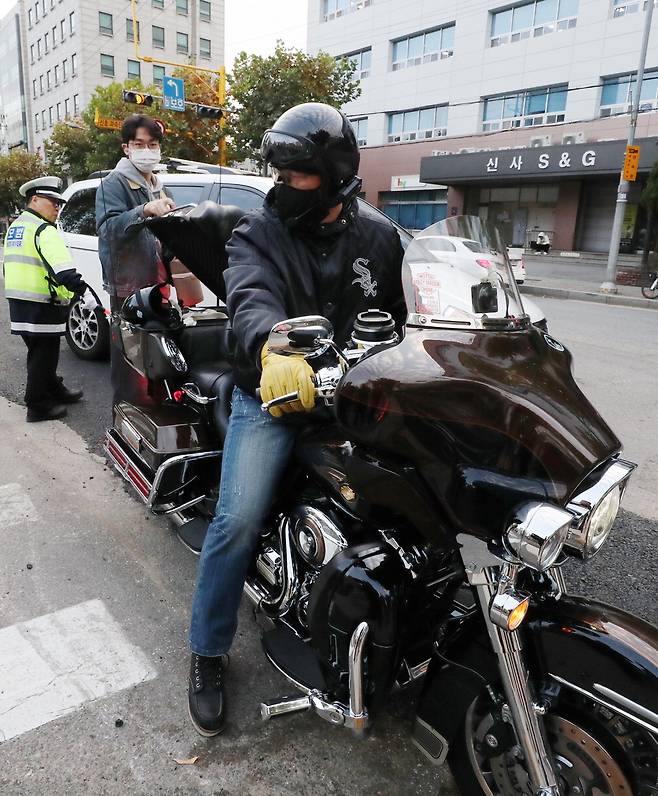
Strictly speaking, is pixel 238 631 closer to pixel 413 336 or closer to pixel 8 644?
pixel 8 644

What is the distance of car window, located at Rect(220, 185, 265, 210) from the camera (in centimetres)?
609

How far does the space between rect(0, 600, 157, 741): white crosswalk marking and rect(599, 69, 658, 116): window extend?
2975 cm

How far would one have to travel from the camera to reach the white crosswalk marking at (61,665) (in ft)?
7.66

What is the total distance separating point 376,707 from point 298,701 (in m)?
0.35

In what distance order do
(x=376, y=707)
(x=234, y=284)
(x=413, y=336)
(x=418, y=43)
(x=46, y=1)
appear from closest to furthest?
(x=413, y=336) → (x=376, y=707) → (x=234, y=284) → (x=418, y=43) → (x=46, y=1)

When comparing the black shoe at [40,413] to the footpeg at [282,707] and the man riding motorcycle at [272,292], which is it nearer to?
the man riding motorcycle at [272,292]

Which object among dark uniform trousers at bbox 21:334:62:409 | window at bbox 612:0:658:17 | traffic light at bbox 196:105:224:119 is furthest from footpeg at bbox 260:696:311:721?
window at bbox 612:0:658:17

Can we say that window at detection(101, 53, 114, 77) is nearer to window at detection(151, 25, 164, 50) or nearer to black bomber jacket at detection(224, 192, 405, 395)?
window at detection(151, 25, 164, 50)

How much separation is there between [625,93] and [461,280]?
30273 millimetres

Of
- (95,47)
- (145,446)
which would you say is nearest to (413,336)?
(145,446)

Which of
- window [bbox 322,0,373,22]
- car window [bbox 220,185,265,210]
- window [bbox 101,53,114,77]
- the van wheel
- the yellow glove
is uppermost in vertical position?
window [bbox 101,53,114,77]

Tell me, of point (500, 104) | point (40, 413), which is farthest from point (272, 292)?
point (500, 104)

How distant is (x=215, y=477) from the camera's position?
9.77 ft

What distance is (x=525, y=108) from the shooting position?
1173 inches
